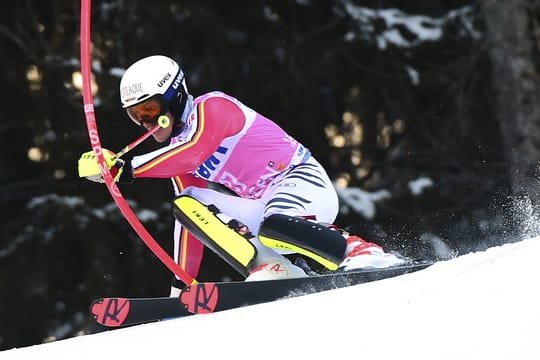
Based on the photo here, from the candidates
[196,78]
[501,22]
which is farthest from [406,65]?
[196,78]

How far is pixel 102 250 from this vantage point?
41.7ft

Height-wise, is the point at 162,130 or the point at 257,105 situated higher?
the point at 162,130

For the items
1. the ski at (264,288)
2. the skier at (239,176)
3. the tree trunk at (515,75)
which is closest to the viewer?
the ski at (264,288)

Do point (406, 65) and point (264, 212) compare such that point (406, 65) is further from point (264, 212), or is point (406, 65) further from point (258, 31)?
point (264, 212)

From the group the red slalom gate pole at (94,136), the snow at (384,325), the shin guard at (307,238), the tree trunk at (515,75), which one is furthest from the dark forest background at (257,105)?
the snow at (384,325)

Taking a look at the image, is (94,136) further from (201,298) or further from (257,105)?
(257,105)

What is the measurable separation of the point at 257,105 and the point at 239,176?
261 inches

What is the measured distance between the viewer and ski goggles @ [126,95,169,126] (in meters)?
5.88

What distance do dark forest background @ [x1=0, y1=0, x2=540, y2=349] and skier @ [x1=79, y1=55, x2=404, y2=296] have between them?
19.7 feet

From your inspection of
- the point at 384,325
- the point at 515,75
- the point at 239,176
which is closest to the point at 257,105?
the point at 515,75

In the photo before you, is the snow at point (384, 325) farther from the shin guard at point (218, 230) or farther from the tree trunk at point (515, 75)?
the tree trunk at point (515, 75)

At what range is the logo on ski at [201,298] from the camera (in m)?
5.60

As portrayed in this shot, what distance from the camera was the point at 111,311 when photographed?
6.08 metres

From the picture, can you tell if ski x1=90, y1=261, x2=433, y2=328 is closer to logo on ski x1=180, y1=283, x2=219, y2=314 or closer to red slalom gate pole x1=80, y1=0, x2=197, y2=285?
logo on ski x1=180, y1=283, x2=219, y2=314
